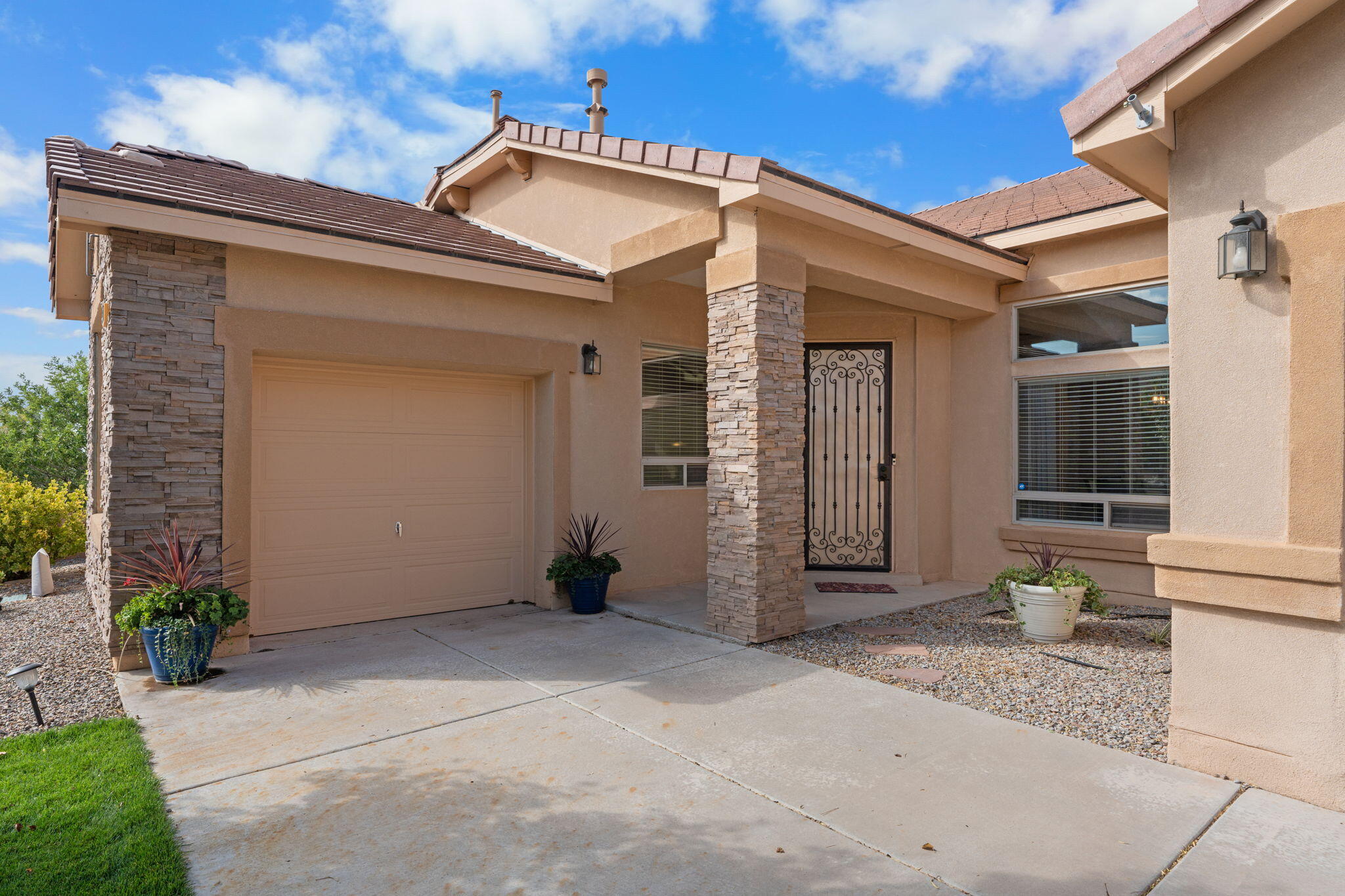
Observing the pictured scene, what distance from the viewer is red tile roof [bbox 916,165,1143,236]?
773 centimetres

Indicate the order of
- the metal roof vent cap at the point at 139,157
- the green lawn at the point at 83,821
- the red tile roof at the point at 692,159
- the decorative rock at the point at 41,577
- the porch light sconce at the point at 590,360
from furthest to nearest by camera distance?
1. the decorative rock at the point at 41,577
2. the porch light sconce at the point at 590,360
3. the metal roof vent cap at the point at 139,157
4. the red tile roof at the point at 692,159
5. the green lawn at the point at 83,821

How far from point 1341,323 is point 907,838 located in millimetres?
2869

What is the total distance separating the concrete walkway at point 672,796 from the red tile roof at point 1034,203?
5.79 meters

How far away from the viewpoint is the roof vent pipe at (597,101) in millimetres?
8711

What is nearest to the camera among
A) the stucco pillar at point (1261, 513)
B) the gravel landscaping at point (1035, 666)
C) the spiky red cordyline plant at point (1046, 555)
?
the stucco pillar at point (1261, 513)

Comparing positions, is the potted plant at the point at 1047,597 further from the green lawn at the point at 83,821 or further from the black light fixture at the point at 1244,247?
the green lawn at the point at 83,821

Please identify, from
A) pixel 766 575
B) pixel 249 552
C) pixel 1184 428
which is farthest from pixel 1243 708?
pixel 249 552

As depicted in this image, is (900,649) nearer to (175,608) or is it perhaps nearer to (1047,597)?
(1047,597)

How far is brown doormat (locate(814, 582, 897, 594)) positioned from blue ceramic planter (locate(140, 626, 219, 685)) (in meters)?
5.87

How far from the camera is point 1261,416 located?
11.0 ft

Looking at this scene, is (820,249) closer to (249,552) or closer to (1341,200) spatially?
(1341,200)

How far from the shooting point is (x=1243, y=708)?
3.42m

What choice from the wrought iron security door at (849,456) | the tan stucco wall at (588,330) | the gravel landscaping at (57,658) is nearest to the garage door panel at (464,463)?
the tan stucco wall at (588,330)

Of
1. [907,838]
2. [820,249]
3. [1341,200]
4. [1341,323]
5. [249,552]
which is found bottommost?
[907,838]
